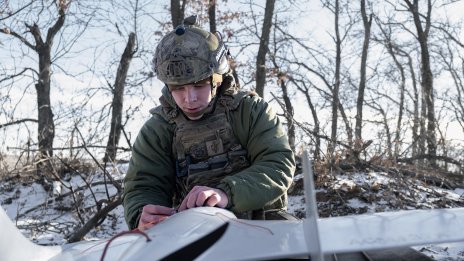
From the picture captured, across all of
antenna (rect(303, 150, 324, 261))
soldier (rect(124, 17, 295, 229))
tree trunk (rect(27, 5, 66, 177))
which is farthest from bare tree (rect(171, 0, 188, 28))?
antenna (rect(303, 150, 324, 261))

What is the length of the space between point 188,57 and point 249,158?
54 cm

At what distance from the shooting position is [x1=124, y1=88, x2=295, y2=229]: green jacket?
2.27 meters

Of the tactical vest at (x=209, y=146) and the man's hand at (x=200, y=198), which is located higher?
the tactical vest at (x=209, y=146)

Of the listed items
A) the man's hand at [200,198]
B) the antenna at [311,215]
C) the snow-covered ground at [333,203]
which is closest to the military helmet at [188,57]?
the man's hand at [200,198]

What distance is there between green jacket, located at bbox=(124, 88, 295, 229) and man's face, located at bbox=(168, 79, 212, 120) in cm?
17

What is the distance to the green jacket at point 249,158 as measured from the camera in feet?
7.44

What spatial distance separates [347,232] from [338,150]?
4352 mm

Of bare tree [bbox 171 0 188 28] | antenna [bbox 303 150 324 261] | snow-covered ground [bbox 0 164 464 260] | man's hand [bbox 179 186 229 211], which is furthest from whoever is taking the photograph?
bare tree [bbox 171 0 188 28]

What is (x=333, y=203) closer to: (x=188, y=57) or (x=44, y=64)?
(x=188, y=57)

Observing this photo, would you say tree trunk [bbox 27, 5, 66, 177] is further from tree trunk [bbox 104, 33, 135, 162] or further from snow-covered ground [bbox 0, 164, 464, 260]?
snow-covered ground [bbox 0, 164, 464, 260]

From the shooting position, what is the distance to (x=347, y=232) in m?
1.38

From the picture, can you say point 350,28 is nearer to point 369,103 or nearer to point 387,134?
point 369,103

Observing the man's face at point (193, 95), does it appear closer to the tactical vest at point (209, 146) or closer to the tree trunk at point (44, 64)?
the tactical vest at point (209, 146)

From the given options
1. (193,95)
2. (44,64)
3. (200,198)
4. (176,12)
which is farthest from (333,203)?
(44,64)
